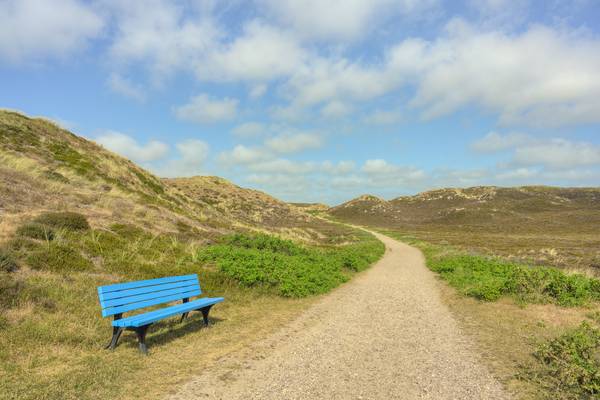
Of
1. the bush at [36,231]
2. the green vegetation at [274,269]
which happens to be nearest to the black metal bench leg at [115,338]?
the green vegetation at [274,269]

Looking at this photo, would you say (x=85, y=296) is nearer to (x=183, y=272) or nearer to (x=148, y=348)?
(x=148, y=348)

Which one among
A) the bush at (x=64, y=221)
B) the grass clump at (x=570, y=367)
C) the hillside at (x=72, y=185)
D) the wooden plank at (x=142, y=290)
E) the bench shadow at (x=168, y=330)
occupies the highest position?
the hillside at (x=72, y=185)

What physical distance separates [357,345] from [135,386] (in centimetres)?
410

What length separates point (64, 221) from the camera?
43.1ft

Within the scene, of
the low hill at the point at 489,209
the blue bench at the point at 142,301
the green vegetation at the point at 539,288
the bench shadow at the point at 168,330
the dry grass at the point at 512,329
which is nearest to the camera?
the dry grass at the point at 512,329

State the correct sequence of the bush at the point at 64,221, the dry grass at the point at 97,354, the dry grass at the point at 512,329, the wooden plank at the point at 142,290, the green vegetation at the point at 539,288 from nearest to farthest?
the dry grass at the point at 97,354 < the dry grass at the point at 512,329 < the wooden plank at the point at 142,290 < the green vegetation at the point at 539,288 < the bush at the point at 64,221

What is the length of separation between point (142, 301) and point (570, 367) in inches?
290

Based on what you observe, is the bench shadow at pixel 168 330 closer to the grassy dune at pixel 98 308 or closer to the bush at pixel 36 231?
the grassy dune at pixel 98 308

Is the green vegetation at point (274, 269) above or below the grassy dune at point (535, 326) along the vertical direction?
above

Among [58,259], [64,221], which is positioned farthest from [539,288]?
[64,221]

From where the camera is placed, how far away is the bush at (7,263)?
29.0ft

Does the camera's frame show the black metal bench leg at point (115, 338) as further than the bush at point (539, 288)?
No

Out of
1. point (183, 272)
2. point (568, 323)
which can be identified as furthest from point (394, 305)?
point (183, 272)

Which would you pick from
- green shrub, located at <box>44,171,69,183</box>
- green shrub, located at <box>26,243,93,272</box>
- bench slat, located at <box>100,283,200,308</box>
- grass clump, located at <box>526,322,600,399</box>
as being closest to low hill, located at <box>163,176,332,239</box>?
green shrub, located at <box>44,171,69,183</box>
